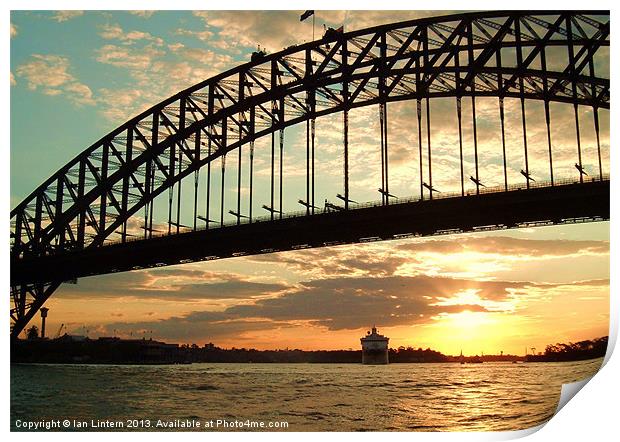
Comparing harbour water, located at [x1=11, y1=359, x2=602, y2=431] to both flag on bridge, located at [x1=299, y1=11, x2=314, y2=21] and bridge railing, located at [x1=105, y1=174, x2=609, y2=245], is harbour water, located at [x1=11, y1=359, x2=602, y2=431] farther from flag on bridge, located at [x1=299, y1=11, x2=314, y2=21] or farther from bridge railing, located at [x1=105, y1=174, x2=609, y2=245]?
flag on bridge, located at [x1=299, y1=11, x2=314, y2=21]

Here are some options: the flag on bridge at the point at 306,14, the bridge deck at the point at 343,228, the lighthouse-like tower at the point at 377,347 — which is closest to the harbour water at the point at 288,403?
the lighthouse-like tower at the point at 377,347

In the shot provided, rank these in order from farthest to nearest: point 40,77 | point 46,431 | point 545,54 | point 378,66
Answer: point 378,66
point 545,54
point 40,77
point 46,431

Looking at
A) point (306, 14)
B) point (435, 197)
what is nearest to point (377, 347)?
point (435, 197)

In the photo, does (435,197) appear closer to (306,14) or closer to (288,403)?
(288,403)

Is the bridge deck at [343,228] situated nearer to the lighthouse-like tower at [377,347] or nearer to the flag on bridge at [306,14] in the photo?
the lighthouse-like tower at [377,347]

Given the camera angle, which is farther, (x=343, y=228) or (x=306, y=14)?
(x=343, y=228)

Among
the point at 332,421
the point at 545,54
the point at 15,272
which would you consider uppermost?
the point at 545,54
